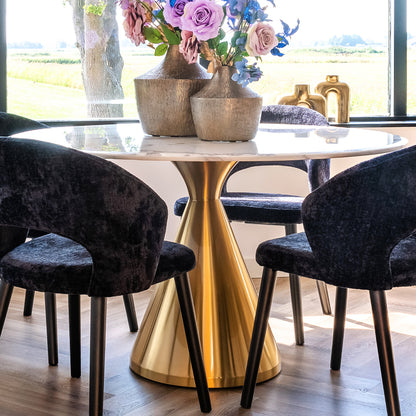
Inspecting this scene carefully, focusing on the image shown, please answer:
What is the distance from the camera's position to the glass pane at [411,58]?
4211 mm

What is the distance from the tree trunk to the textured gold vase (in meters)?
1.52

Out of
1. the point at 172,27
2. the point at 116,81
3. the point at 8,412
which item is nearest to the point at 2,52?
the point at 116,81

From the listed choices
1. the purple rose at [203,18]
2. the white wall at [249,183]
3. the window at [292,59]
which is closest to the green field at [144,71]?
the window at [292,59]

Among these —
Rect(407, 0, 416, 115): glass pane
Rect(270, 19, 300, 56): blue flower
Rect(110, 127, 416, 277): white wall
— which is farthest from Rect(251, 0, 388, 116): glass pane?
Rect(270, 19, 300, 56): blue flower

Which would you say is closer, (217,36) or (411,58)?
(217,36)

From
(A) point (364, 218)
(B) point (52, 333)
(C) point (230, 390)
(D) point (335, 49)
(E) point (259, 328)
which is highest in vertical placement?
(D) point (335, 49)

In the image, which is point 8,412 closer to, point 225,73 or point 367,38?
point 225,73

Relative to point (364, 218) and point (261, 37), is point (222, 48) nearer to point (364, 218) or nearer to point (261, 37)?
point (261, 37)

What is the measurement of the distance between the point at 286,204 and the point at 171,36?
87 cm

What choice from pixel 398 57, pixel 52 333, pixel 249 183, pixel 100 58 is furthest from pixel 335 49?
pixel 52 333

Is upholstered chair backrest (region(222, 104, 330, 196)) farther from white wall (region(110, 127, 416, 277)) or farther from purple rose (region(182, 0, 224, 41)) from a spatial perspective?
purple rose (region(182, 0, 224, 41))

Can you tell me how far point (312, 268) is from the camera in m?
2.09

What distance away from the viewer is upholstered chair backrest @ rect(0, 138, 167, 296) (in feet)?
5.97

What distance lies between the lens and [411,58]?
4250 millimetres
